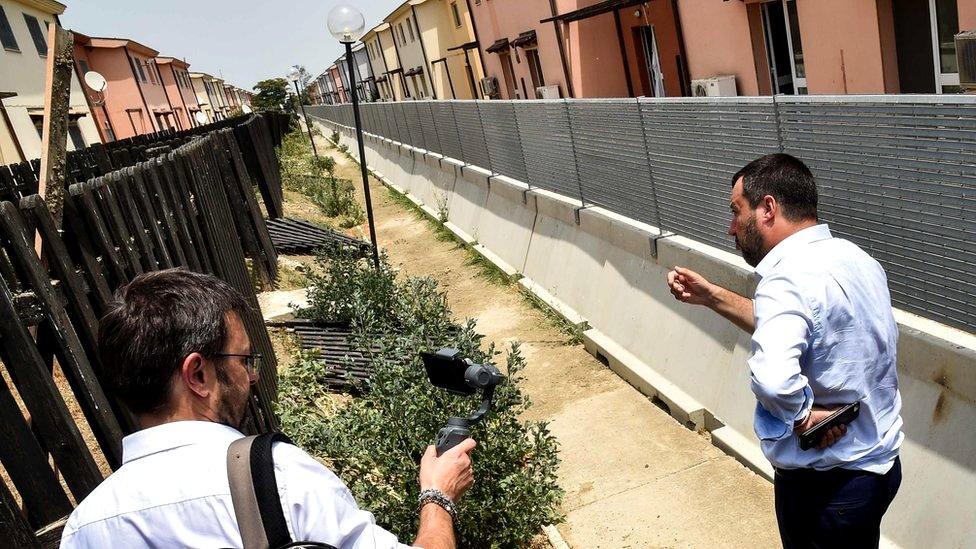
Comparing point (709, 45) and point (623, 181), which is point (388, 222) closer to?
point (709, 45)

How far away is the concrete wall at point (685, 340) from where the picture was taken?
3330mm

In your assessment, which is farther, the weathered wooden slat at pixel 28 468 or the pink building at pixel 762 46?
the pink building at pixel 762 46

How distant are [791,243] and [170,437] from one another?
6.63 ft

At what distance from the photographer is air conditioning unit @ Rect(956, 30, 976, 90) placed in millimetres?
5844

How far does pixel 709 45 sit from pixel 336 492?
501 inches

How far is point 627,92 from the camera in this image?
774 inches

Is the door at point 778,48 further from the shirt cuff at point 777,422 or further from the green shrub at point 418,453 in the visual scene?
the shirt cuff at point 777,422

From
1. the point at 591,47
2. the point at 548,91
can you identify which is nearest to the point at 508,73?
the point at 548,91

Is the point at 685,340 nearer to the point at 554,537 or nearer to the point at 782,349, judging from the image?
the point at 554,537

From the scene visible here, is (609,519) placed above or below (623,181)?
below

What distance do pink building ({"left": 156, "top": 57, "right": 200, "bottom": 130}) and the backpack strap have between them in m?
54.3

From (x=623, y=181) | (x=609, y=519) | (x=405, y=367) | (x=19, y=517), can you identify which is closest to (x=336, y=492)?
(x=19, y=517)

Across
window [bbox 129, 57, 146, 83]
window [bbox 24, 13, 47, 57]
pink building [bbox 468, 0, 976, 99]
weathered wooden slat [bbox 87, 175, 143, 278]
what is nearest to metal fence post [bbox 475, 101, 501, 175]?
pink building [bbox 468, 0, 976, 99]

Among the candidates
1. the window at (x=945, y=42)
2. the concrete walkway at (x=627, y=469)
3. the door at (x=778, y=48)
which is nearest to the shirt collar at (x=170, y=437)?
the concrete walkway at (x=627, y=469)
